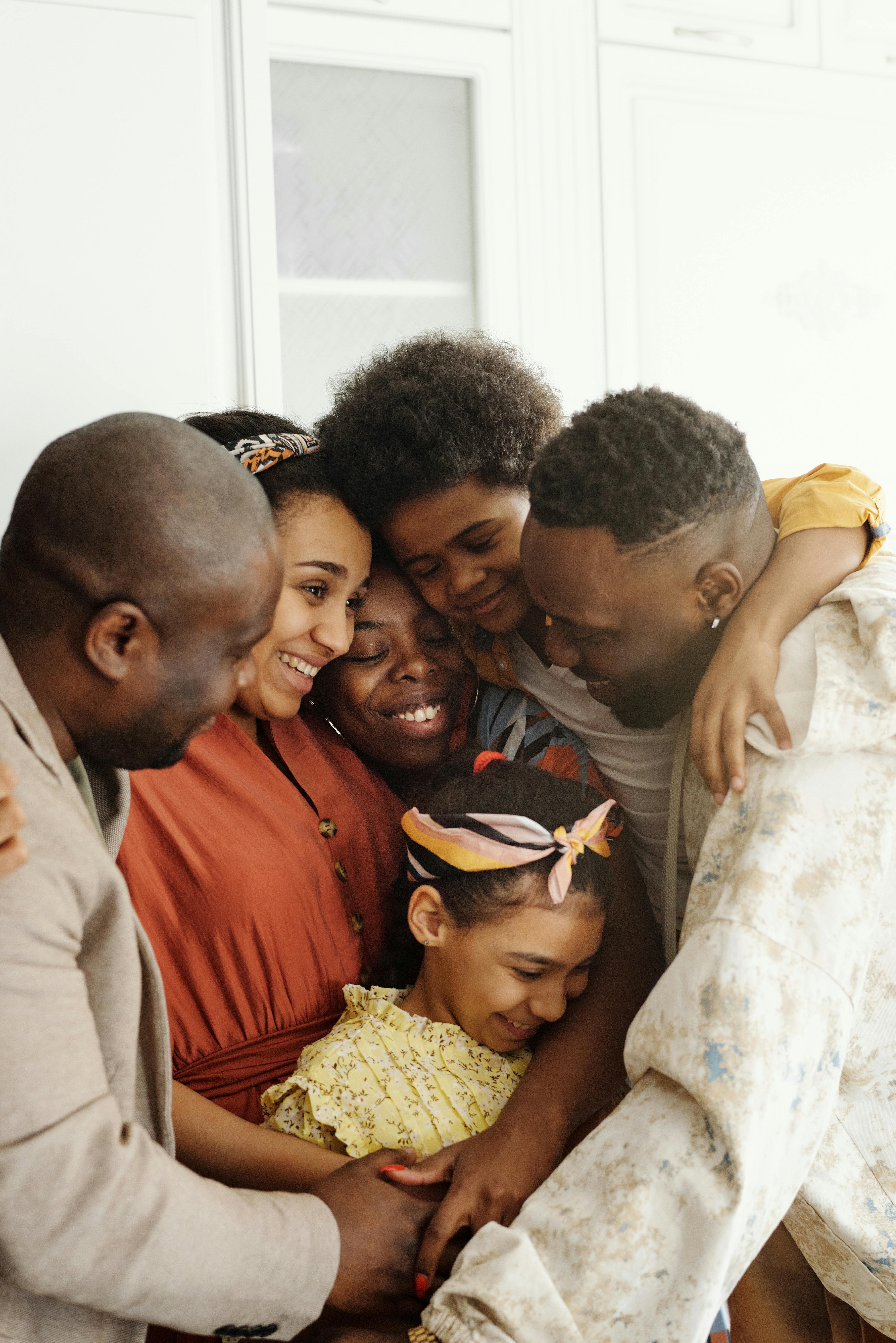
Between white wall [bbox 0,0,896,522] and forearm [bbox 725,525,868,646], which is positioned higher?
white wall [bbox 0,0,896,522]

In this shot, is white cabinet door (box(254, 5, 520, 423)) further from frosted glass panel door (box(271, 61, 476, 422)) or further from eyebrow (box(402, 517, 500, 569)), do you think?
eyebrow (box(402, 517, 500, 569))

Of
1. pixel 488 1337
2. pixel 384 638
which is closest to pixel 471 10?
pixel 384 638

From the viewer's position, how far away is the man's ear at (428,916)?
1.26 m

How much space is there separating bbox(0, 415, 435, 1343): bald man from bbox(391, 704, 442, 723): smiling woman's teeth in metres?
0.54

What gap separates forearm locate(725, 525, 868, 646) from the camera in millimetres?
1108

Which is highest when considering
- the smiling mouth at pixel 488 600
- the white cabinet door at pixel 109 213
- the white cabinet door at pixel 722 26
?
the white cabinet door at pixel 722 26

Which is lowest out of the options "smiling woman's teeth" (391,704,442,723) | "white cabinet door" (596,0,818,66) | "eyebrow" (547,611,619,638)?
"smiling woman's teeth" (391,704,442,723)

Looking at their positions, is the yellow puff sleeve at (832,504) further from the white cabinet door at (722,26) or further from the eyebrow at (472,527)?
the white cabinet door at (722,26)

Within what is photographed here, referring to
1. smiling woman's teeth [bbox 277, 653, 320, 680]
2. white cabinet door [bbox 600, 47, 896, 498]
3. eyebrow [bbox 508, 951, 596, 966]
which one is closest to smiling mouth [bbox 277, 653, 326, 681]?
smiling woman's teeth [bbox 277, 653, 320, 680]

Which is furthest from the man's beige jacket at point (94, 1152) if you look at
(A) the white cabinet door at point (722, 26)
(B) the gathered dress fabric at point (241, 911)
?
(A) the white cabinet door at point (722, 26)

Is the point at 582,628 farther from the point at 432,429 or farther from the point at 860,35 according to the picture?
the point at 860,35

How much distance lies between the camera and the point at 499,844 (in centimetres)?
123

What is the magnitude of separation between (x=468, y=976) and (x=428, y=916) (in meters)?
0.09

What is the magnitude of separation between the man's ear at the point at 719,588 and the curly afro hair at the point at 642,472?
2.2 inches
